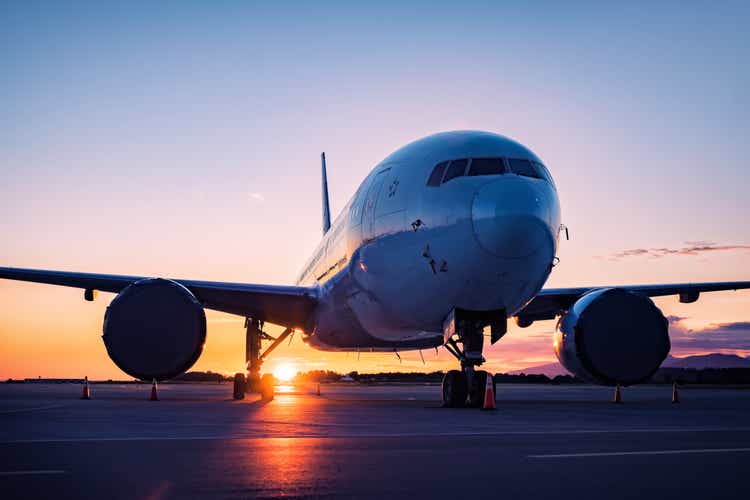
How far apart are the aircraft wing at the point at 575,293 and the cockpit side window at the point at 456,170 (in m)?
6.64

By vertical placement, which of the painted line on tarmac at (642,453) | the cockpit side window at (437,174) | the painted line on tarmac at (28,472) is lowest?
the painted line on tarmac at (642,453)

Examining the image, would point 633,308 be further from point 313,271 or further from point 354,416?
point 313,271

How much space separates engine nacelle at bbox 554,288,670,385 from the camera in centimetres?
1492

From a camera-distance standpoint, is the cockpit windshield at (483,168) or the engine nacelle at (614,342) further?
the engine nacelle at (614,342)

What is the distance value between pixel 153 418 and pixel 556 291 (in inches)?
421

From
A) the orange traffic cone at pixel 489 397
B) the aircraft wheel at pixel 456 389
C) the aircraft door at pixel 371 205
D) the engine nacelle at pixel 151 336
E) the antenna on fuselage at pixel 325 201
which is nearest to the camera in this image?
the orange traffic cone at pixel 489 397

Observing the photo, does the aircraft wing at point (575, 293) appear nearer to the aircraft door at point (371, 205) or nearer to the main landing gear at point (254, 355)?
the aircraft door at point (371, 205)

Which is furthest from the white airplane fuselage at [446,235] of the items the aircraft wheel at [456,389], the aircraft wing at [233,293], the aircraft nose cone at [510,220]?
the aircraft wing at [233,293]

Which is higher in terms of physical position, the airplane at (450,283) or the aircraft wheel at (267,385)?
the airplane at (450,283)

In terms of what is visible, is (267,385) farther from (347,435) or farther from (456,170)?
(347,435)

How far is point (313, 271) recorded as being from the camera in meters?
22.4

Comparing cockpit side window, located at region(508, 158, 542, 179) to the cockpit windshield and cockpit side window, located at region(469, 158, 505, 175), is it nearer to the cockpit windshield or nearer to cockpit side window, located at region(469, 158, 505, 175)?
the cockpit windshield

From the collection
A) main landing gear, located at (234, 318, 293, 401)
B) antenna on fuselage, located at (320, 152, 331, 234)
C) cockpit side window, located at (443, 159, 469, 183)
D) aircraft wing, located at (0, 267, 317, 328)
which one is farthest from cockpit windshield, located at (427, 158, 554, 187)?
antenna on fuselage, located at (320, 152, 331, 234)

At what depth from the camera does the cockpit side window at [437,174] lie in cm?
1316
